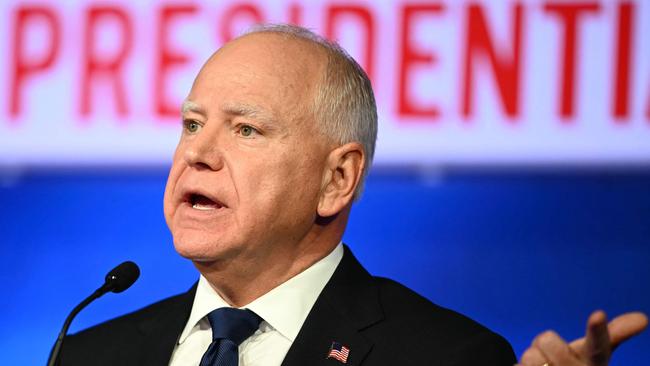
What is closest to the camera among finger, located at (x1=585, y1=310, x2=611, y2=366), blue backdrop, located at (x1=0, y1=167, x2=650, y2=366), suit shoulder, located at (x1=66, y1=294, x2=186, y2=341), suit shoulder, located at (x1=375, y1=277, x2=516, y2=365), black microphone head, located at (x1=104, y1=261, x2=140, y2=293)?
finger, located at (x1=585, y1=310, x2=611, y2=366)

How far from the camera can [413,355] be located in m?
2.47

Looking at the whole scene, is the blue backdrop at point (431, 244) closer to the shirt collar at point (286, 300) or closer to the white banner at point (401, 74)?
the white banner at point (401, 74)

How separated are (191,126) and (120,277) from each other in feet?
1.37

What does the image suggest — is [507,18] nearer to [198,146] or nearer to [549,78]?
[549,78]

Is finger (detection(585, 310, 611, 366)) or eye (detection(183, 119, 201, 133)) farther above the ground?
eye (detection(183, 119, 201, 133))

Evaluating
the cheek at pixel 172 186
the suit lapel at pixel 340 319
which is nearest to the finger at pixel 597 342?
the suit lapel at pixel 340 319

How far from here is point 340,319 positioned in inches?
99.7

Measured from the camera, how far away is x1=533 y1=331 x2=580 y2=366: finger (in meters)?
1.96

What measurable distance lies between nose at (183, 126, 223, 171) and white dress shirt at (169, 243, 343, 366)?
12.5 inches

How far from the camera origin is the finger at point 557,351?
196cm

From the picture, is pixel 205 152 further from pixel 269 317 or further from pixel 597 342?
pixel 597 342

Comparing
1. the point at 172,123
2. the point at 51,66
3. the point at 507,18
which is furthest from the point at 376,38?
the point at 51,66

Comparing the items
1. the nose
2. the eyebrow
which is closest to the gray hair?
the eyebrow

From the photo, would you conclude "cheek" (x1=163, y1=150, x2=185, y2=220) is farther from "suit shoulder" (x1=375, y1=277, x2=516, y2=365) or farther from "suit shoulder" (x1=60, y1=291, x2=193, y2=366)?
"suit shoulder" (x1=375, y1=277, x2=516, y2=365)
